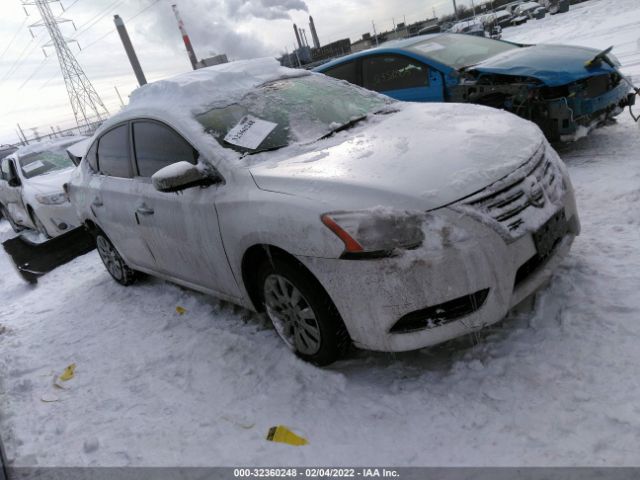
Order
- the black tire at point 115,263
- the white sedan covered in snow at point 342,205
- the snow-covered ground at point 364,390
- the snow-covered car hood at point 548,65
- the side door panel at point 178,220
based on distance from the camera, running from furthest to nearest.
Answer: the black tire at point 115,263, the snow-covered car hood at point 548,65, the side door panel at point 178,220, the white sedan covered in snow at point 342,205, the snow-covered ground at point 364,390

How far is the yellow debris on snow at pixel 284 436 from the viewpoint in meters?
2.30

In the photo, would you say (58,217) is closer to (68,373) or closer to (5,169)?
(5,169)

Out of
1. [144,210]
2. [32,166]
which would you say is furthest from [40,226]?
[144,210]

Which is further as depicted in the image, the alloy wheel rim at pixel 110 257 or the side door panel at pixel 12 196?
the side door panel at pixel 12 196

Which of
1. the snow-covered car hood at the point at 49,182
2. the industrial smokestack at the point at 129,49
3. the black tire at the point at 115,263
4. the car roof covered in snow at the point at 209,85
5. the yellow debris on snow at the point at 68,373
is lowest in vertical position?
the yellow debris on snow at the point at 68,373

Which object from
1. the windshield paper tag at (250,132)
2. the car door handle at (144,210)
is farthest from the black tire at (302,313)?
the car door handle at (144,210)

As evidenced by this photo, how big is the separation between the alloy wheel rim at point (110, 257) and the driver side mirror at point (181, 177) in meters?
2.31

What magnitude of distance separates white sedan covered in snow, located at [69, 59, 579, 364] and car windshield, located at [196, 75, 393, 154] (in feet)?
0.04

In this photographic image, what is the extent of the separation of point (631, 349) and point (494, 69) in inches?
137

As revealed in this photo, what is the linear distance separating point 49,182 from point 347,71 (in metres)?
5.05

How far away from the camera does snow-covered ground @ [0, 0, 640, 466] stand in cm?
206

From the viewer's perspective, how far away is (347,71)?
6285 millimetres

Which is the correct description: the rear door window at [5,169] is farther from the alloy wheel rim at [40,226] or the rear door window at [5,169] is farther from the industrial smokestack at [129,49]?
the industrial smokestack at [129,49]

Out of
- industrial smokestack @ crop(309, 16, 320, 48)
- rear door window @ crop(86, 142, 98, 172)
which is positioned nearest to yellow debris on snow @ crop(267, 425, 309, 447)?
rear door window @ crop(86, 142, 98, 172)
